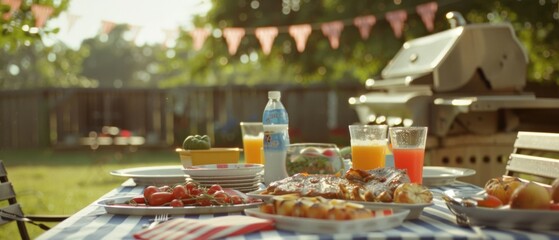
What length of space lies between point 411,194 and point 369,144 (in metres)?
0.88

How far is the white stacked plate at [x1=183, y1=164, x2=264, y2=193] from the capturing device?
9.39ft

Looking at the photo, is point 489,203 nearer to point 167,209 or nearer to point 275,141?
point 167,209

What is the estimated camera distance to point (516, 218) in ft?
6.52

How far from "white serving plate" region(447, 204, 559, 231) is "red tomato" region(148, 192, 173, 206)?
855mm

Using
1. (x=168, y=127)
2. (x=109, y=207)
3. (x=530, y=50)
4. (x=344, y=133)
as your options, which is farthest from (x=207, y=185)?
(x=168, y=127)

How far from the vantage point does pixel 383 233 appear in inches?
74.5

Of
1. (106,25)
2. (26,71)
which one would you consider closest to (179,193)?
(106,25)

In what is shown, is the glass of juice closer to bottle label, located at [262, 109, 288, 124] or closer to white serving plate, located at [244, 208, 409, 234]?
bottle label, located at [262, 109, 288, 124]

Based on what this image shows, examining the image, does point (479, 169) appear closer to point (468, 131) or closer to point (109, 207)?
point (468, 131)

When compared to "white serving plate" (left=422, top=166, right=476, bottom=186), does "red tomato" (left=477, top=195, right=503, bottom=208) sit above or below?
above

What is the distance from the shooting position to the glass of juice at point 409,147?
2887 millimetres

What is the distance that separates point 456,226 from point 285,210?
1.40ft

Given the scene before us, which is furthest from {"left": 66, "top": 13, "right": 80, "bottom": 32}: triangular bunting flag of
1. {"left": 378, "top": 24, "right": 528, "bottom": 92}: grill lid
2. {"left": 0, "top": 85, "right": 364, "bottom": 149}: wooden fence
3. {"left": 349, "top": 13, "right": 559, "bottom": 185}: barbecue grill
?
{"left": 0, "top": 85, "right": 364, "bottom": 149}: wooden fence

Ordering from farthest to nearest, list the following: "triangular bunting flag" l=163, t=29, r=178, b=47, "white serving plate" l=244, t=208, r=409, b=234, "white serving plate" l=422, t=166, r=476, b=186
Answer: "triangular bunting flag" l=163, t=29, r=178, b=47 < "white serving plate" l=422, t=166, r=476, b=186 < "white serving plate" l=244, t=208, r=409, b=234
